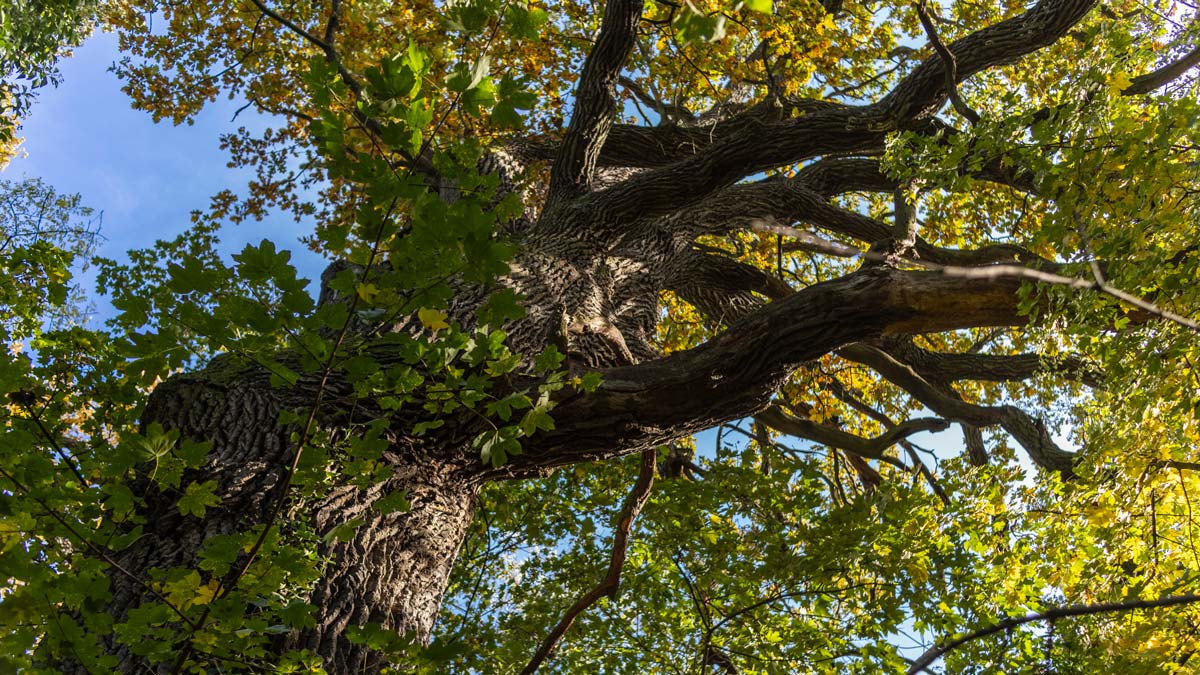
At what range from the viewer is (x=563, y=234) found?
600 cm

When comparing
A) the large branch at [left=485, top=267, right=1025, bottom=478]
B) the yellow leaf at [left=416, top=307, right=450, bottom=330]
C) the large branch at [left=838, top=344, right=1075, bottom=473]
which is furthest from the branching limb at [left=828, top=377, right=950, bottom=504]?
the yellow leaf at [left=416, top=307, right=450, bottom=330]

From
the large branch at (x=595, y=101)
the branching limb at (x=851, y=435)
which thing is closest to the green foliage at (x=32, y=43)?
the large branch at (x=595, y=101)

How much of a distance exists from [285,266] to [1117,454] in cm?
382

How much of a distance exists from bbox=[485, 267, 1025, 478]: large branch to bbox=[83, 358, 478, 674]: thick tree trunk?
0.49 metres

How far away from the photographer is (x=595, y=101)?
6.04 m

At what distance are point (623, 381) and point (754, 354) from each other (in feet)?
2.30

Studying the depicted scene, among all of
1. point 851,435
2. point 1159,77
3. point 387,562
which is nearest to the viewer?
point 387,562

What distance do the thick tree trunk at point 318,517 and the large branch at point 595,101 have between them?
2.87 meters

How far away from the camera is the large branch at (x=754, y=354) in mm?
4176

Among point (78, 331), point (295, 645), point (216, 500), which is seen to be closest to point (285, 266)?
point (216, 500)

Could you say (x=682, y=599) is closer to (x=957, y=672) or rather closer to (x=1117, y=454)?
(x=957, y=672)

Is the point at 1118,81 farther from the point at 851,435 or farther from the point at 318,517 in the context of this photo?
the point at 318,517

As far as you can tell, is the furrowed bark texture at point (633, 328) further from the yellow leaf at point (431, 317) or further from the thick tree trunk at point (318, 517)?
the yellow leaf at point (431, 317)

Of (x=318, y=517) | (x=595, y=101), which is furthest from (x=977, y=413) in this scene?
(x=318, y=517)
